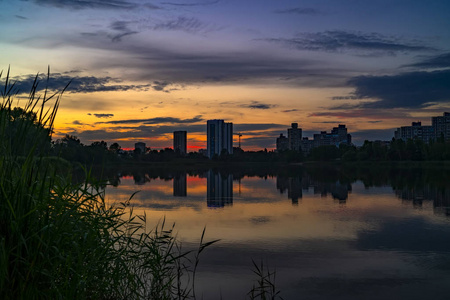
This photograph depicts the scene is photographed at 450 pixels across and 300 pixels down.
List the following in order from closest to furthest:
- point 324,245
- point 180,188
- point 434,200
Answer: point 324,245 → point 434,200 → point 180,188

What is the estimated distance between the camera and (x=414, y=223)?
20.6 m

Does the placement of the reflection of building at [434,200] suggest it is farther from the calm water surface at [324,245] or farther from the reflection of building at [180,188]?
the reflection of building at [180,188]

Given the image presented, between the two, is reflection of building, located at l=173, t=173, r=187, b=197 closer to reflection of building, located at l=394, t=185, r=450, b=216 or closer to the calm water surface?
the calm water surface

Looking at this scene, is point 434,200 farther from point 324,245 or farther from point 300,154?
point 300,154

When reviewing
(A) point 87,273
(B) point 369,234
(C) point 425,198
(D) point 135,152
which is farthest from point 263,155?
(A) point 87,273

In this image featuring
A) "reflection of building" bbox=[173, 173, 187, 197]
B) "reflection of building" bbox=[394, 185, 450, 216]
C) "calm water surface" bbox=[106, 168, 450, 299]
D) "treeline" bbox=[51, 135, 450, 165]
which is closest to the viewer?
"calm water surface" bbox=[106, 168, 450, 299]

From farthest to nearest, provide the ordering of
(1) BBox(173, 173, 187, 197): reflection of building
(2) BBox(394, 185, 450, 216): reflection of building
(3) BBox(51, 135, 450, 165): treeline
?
(3) BBox(51, 135, 450, 165): treeline → (1) BBox(173, 173, 187, 197): reflection of building → (2) BBox(394, 185, 450, 216): reflection of building

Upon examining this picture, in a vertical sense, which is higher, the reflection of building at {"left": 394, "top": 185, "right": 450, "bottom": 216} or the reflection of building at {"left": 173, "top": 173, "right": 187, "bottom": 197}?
the reflection of building at {"left": 394, "top": 185, "right": 450, "bottom": 216}

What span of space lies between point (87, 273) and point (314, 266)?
8025 mm

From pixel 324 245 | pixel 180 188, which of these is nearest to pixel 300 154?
pixel 180 188

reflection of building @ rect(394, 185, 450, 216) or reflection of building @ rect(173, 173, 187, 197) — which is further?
reflection of building @ rect(173, 173, 187, 197)

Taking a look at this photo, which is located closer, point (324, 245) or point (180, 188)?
point (324, 245)

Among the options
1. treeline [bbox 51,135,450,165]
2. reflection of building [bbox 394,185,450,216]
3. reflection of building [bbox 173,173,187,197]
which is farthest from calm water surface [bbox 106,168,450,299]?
treeline [bbox 51,135,450,165]

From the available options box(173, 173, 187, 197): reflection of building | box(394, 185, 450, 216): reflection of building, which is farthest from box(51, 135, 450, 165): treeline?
box(394, 185, 450, 216): reflection of building
